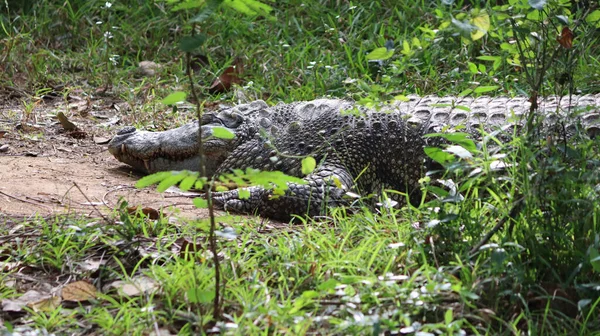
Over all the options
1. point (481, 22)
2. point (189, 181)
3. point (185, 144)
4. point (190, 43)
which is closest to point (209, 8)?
point (190, 43)

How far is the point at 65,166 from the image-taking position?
561cm

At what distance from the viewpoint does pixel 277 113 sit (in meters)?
5.61

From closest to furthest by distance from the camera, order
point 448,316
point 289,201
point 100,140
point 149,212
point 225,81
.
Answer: point 448,316 < point 149,212 < point 289,201 < point 100,140 < point 225,81

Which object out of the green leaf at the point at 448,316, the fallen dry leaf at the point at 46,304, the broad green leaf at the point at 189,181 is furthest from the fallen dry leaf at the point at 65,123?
the green leaf at the point at 448,316

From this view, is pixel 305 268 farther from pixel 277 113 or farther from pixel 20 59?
pixel 20 59

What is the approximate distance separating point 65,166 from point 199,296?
3037 millimetres

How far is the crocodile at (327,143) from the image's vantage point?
16.0ft

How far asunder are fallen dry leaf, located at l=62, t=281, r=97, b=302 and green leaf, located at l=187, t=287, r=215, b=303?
50 cm

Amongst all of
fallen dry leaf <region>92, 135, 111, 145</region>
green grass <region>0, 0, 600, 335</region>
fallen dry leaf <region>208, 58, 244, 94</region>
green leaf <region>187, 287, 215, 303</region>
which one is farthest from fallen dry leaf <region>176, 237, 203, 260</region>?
fallen dry leaf <region>208, 58, 244, 94</region>

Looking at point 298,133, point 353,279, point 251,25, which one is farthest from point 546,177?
point 251,25

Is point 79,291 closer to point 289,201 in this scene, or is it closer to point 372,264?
point 372,264

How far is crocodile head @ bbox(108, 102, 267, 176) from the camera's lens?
218 inches

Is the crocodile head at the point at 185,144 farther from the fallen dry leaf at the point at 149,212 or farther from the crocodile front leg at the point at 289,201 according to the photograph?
the fallen dry leaf at the point at 149,212

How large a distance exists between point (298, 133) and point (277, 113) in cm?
37
